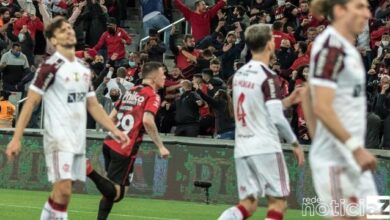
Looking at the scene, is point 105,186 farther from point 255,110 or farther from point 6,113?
point 6,113

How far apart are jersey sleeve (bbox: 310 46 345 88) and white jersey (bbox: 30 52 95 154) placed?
3.83 meters

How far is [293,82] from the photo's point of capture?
22328 mm

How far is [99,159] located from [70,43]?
11073mm

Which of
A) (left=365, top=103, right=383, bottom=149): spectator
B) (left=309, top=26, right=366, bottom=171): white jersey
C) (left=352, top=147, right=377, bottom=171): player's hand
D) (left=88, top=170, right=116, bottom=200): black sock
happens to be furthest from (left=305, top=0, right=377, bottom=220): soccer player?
(left=365, top=103, right=383, bottom=149): spectator

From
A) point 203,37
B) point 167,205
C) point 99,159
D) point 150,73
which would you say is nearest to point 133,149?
point 150,73

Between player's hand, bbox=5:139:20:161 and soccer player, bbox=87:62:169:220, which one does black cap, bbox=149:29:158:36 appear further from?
player's hand, bbox=5:139:20:161

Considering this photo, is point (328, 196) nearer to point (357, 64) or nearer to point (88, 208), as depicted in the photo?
point (357, 64)

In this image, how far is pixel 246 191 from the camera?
11625 millimetres

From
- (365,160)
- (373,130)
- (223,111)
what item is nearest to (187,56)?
(223,111)

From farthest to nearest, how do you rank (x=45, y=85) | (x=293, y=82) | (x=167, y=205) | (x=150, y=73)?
1. (x=293, y=82)
2. (x=167, y=205)
3. (x=150, y=73)
4. (x=45, y=85)

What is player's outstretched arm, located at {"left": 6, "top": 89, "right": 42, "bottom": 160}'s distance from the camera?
36.0ft

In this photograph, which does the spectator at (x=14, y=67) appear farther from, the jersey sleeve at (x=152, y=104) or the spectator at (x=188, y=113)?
the jersey sleeve at (x=152, y=104)

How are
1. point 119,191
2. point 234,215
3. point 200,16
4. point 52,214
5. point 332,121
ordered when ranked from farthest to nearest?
point 200,16 < point 119,191 < point 234,215 < point 52,214 < point 332,121

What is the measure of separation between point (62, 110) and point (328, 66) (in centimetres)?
396
